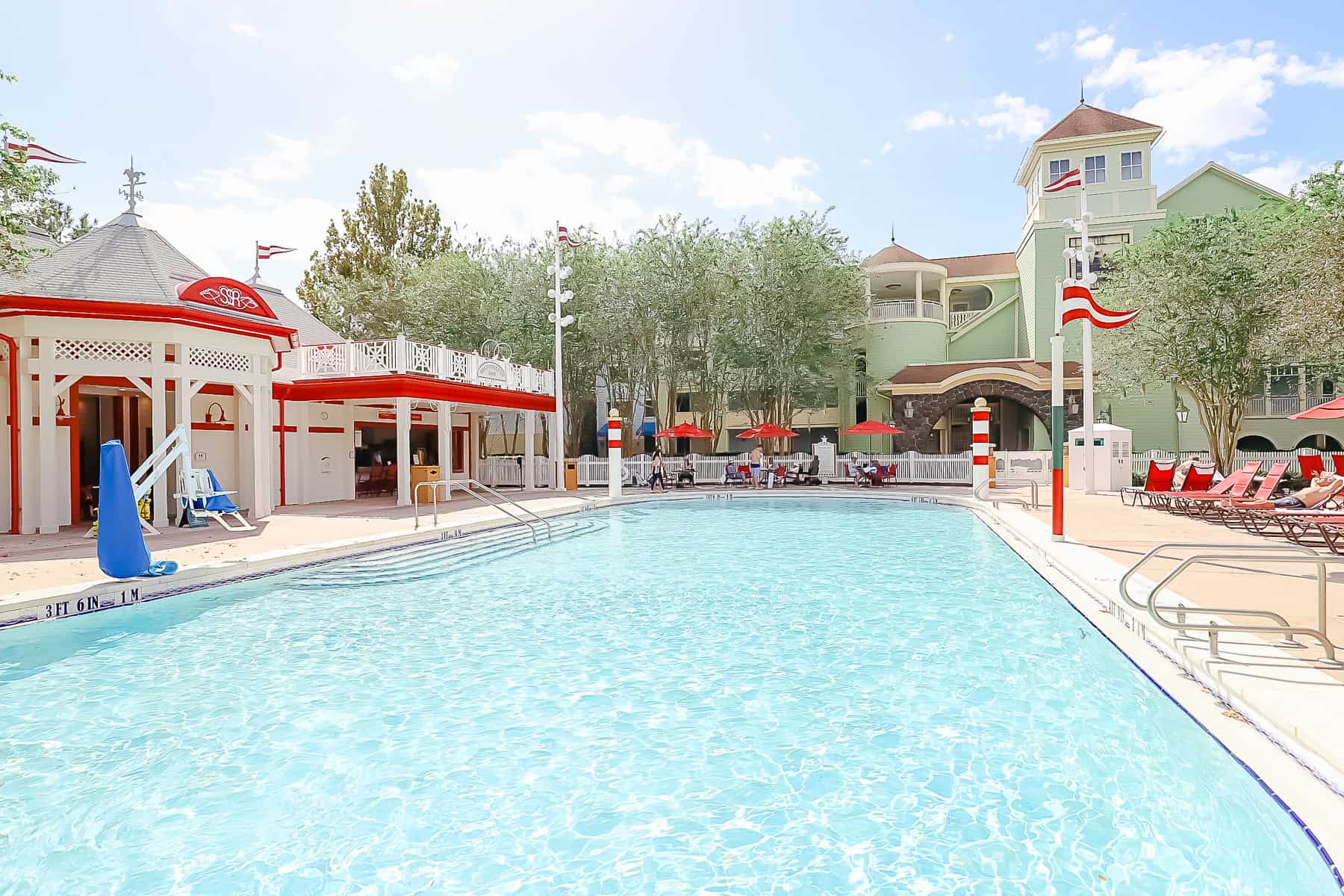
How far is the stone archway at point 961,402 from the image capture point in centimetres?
2434

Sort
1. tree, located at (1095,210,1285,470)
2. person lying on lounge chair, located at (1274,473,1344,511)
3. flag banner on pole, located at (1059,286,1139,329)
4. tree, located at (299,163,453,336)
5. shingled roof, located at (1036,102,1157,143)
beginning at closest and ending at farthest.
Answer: person lying on lounge chair, located at (1274,473,1344,511)
flag banner on pole, located at (1059,286,1139,329)
tree, located at (1095,210,1285,470)
shingled roof, located at (1036,102,1157,143)
tree, located at (299,163,453,336)

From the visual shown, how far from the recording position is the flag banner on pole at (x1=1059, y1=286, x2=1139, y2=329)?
10578 mm

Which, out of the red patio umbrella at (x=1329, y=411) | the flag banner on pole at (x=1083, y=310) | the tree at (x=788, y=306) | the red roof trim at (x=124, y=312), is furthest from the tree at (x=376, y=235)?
the red patio umbrella at (x=1329, y=411)

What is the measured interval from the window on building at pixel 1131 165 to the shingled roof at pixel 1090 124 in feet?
2.87

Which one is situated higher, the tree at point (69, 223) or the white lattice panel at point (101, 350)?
the tree at point (69, 223)

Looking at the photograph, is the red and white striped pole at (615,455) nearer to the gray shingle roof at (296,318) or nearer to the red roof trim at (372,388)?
the red roof trim at (372,388)

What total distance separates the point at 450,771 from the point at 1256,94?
21792 millimetres

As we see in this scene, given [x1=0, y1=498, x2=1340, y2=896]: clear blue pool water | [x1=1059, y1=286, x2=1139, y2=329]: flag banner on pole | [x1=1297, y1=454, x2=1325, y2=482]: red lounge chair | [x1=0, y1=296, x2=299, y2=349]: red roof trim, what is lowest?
[x1=0, y1=498, x2=1340, y2=896]: clear blue pool water

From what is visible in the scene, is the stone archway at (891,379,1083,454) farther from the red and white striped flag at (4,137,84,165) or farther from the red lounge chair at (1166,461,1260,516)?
the red and white striped flag at (4,137,84,165)

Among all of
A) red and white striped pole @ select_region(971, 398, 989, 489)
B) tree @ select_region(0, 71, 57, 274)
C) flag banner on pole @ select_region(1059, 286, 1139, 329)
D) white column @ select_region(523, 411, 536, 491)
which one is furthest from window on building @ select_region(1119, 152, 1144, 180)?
tree @ select_region(0, 71, 57, 274)

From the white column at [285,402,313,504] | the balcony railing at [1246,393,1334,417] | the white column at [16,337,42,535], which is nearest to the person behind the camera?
the white column at [16,337,42,535]

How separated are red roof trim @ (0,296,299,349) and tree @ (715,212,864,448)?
52.4ft

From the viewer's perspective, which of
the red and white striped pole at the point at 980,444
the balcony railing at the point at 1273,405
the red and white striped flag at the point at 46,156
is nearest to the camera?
the red and white striped flag at the point at 46,156

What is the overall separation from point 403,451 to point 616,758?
14149 mm
